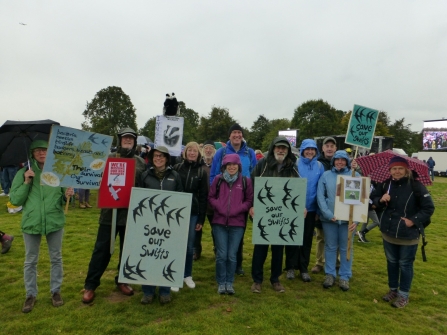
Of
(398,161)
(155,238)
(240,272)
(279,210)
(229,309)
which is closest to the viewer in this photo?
(155,238)

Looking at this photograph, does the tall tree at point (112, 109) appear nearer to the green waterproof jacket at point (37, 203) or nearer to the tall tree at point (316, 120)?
the tall tree at point (316, 120)

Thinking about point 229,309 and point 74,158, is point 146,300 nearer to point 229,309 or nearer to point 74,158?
point 229,309

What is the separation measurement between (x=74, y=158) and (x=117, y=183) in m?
0.60

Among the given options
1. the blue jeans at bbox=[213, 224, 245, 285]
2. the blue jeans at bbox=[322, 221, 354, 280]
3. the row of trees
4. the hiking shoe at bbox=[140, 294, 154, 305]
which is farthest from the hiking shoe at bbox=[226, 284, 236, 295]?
the row of trees

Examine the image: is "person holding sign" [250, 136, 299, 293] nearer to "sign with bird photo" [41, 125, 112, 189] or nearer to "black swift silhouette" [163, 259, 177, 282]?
"black swift silhouette" [163, 259, 177, 282]

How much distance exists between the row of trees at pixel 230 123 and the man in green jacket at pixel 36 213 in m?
39.0

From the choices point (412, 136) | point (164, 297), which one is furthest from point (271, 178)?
point (412, 136)

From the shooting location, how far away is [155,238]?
4176 mm

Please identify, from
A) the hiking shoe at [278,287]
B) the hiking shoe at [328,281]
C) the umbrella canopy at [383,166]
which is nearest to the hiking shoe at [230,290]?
the hiking shoe at [278,287]

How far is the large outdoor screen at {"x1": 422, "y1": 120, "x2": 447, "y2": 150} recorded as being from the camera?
51.7m

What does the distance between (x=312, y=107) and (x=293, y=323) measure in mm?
62209

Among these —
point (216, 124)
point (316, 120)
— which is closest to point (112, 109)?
point (216, 124)

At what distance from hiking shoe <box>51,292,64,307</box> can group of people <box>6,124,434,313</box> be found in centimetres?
1

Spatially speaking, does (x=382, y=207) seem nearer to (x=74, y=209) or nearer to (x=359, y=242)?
(x=359, y=242)
